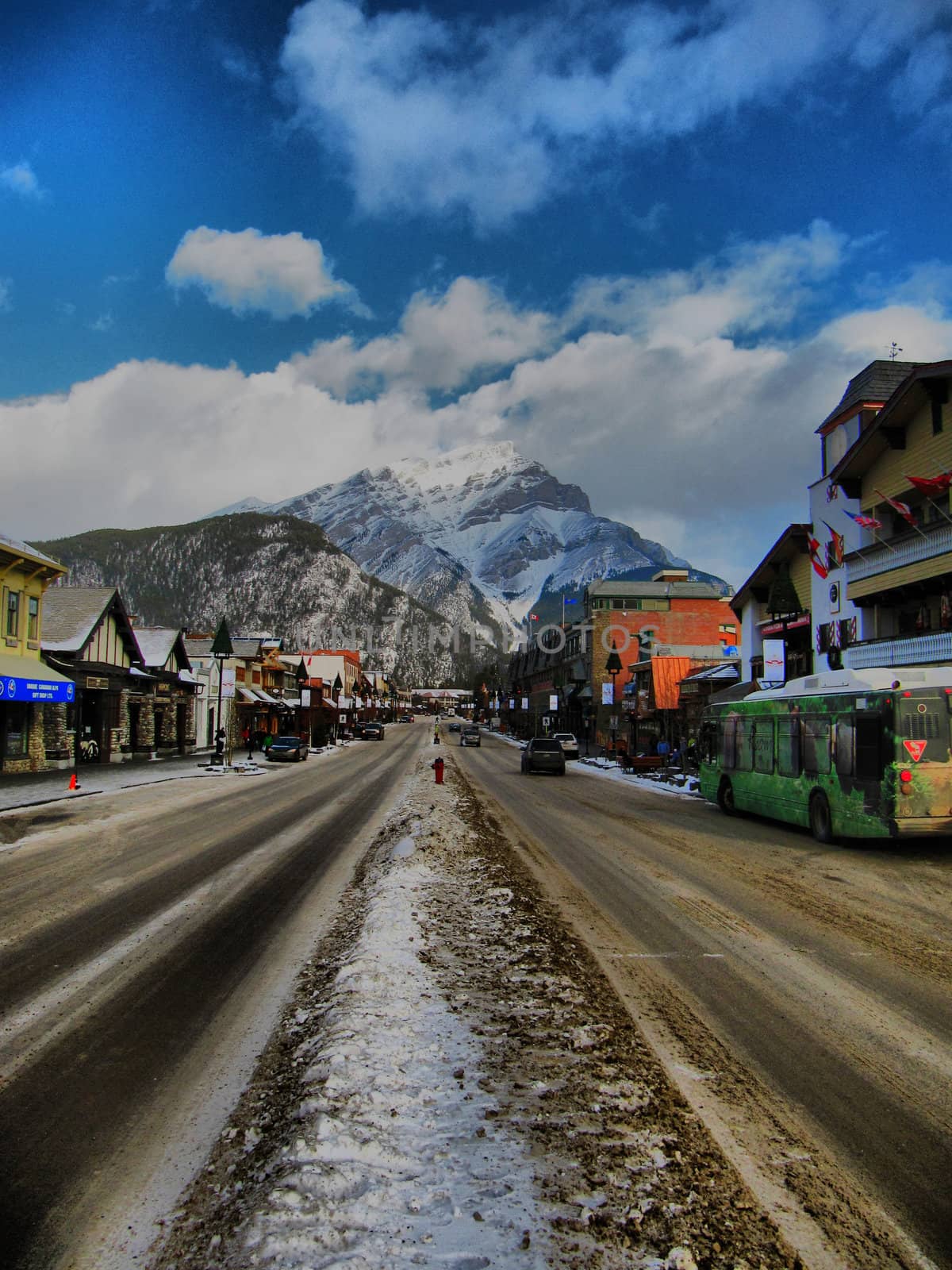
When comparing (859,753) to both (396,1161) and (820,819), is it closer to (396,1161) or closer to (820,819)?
(820,819)

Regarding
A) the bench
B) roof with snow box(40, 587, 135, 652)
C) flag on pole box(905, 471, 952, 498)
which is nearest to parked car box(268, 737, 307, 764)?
roof with snow box(40, 587, 135, 652)

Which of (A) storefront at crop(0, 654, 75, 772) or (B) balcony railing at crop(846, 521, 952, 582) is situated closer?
(B) balcony railing at crop(846, 521, 952, 582)

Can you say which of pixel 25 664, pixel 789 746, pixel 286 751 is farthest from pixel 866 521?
pixel 286 751

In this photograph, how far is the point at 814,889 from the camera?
1034 cm

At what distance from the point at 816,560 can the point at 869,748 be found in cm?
1899

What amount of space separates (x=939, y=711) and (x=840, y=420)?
21.6 m

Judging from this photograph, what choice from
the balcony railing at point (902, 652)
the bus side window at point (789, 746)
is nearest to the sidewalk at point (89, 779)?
the bus side window at point (789, 746)

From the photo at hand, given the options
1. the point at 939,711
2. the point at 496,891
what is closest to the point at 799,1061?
the point at 496,891

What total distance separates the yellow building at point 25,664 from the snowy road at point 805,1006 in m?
22.4

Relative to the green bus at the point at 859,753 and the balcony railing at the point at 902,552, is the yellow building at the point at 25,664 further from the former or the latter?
the balcony railing at the point at 902,552

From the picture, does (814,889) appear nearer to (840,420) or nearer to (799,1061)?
(799,1061)

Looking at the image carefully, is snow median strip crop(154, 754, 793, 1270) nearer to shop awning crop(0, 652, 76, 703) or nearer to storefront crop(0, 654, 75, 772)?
shop awning crop(0, 652, 76, 703)

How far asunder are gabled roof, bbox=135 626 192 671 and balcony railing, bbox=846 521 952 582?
114 feet

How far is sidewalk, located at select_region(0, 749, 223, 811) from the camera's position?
71.1 feet
